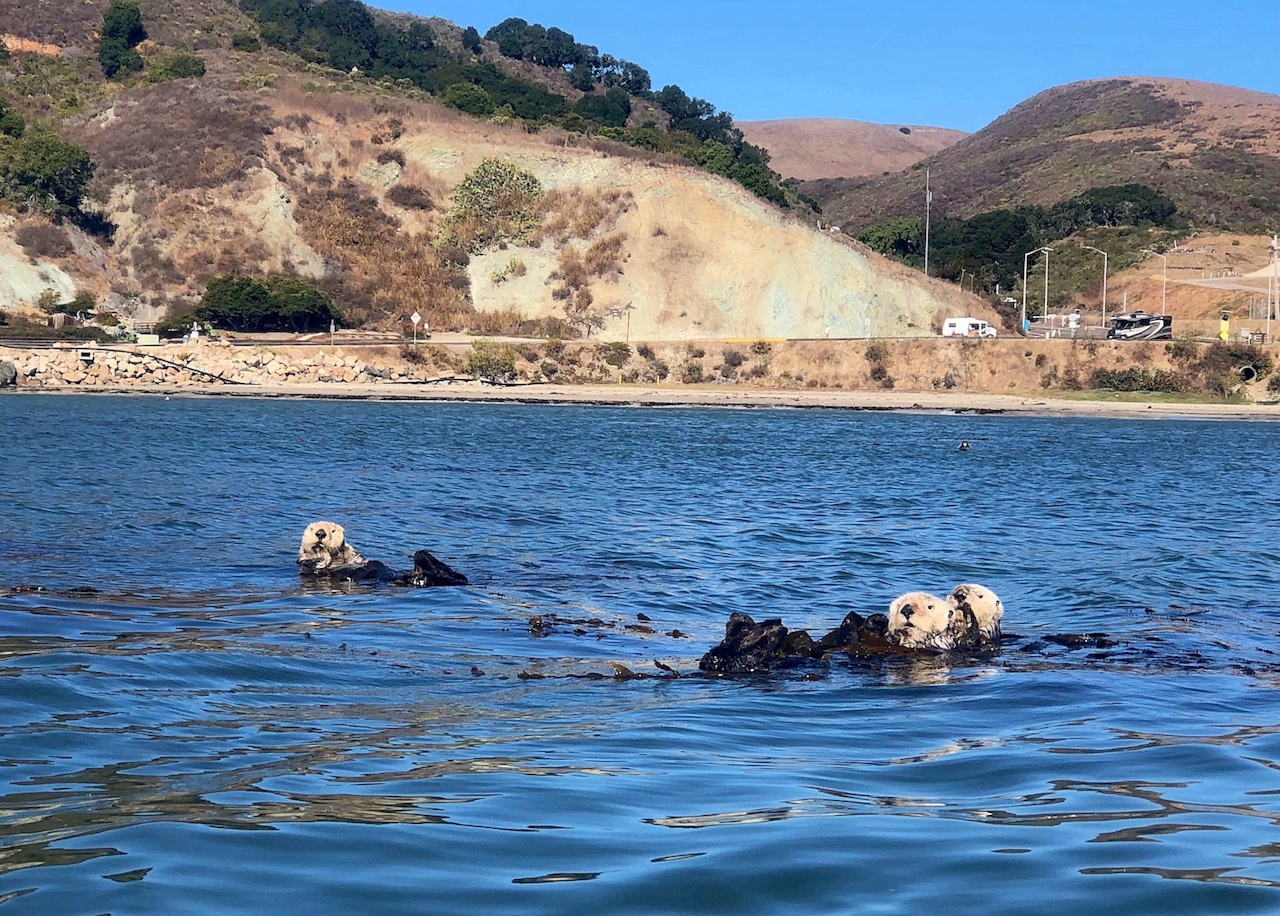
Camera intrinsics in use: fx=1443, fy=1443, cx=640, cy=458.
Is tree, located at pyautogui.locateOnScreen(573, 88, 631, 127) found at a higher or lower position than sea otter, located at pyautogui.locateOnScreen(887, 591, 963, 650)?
higher

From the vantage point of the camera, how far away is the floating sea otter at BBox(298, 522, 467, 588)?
56.3 ft

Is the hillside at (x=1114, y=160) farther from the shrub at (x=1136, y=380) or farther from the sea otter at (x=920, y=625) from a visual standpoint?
the sea otter at (x=920, y=625)

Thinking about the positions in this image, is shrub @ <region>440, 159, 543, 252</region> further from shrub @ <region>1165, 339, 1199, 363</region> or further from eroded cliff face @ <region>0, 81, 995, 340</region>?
shrub @ <region>1165, 339, 1199, 363</region>

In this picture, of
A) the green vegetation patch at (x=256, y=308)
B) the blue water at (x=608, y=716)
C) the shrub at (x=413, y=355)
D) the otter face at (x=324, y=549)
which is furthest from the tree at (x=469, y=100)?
the otter face at (x=324, y=549)

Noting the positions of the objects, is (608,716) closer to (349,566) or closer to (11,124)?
(349,566)

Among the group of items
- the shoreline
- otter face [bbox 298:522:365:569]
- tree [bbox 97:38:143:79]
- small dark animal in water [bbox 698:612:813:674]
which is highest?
tree [bbox 97:38:143:79]

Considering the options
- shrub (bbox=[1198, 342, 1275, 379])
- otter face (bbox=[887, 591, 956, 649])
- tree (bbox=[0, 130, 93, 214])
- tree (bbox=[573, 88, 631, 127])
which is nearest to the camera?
otter face (bbox=[887, 591, 956, 649])

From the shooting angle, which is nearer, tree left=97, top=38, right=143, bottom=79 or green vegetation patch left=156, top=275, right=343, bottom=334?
green vegetation patch left=156, top=275, right=343, bottom=334

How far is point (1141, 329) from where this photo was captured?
7162 centimetres

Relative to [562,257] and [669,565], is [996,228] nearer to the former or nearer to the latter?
[562,257]

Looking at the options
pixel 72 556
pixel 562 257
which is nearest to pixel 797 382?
pixel 562 257

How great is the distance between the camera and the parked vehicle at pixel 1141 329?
235 ft

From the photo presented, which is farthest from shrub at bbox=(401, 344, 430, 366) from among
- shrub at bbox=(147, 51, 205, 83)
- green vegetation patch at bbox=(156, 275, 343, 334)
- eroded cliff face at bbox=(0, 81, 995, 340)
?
shrub at bbox=(147, 51, 205, 83)

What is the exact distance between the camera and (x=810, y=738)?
9789 millimetres
